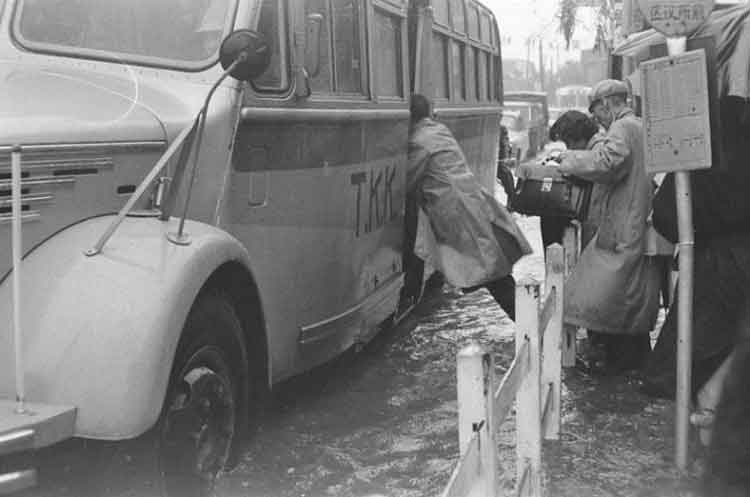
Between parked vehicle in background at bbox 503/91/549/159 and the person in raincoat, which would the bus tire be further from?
parked vehicle in background at bbox 503/91/549/159

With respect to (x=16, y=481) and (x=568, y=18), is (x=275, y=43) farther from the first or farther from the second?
(x=568, y=18)

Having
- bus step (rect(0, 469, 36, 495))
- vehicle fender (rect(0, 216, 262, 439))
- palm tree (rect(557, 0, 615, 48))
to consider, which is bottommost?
bus step (rect(0, 469, 36, 495))

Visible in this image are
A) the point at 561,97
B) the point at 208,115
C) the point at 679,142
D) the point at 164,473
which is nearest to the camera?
the point at 164,473

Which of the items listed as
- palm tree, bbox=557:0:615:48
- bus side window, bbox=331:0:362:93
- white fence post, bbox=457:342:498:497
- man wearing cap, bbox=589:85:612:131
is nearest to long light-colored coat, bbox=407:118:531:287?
man wearing cap, bbox=589:85:612:131

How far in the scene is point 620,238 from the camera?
6398mm

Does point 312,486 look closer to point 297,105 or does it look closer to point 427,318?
point 297,105

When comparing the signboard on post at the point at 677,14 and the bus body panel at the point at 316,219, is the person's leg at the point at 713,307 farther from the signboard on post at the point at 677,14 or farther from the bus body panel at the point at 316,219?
the bus body panel at the point at 316,219

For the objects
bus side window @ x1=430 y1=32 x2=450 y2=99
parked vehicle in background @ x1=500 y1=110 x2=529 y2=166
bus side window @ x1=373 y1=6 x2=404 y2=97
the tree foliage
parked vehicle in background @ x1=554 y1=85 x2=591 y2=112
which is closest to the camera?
bus side window @ x1=373 y1=6 x2=404 y2=97

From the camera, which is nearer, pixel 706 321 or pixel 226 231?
pixel 226 231

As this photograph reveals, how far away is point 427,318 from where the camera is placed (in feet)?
29.2

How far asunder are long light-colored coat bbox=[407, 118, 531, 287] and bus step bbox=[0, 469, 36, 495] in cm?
397

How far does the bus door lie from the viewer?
4.76m

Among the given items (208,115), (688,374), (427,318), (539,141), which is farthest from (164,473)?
(539,141)

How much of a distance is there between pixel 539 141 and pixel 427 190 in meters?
24.9
